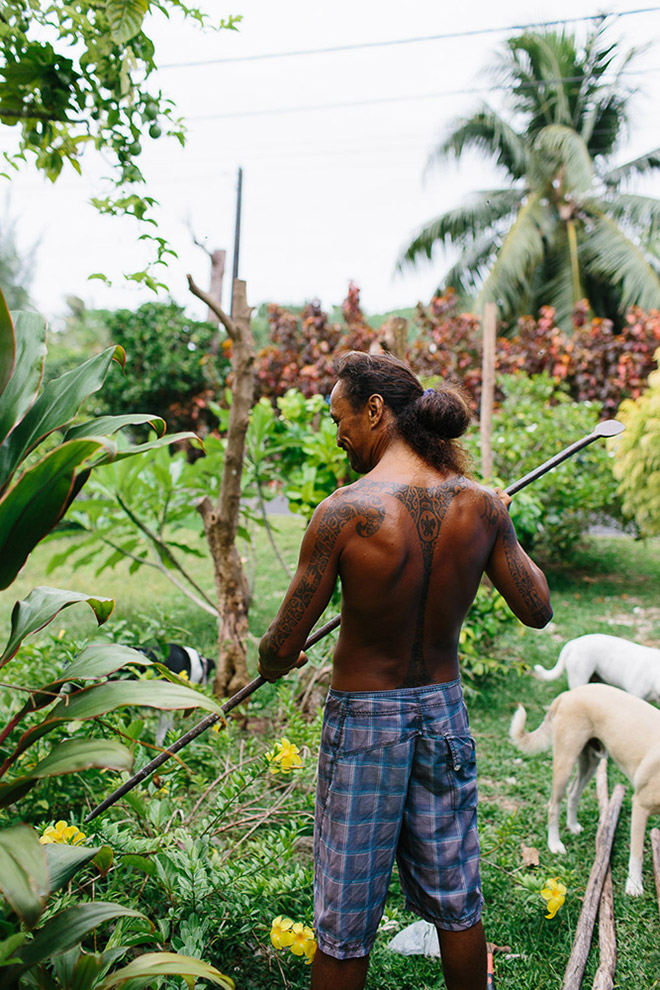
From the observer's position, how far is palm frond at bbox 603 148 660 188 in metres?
16.1

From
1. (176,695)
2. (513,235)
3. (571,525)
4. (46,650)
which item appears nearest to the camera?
(176,695)

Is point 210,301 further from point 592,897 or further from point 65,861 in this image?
point 592,897

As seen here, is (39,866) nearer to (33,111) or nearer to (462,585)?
(462,585)

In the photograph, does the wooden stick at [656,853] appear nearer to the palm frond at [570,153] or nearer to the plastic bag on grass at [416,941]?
the plastic bag on grass at [416,941]

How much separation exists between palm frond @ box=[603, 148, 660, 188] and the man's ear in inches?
686

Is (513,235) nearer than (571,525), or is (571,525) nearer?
(571,525)

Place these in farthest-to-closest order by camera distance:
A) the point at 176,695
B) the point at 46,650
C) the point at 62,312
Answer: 1. the point at 62,312
2. the point at 46,650
3. the point at 176,695

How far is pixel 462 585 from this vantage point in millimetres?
1895

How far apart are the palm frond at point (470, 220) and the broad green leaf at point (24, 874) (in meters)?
17.2

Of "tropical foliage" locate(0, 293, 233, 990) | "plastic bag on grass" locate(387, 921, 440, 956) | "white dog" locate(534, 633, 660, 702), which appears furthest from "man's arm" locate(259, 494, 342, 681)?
"white dog" locate(534, 633, 660, 702)

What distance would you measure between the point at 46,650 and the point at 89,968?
7.16 feet

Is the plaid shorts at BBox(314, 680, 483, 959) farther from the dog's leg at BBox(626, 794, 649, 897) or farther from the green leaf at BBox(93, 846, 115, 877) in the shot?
the dog's leg at BBox(626, 794, 649, 897)

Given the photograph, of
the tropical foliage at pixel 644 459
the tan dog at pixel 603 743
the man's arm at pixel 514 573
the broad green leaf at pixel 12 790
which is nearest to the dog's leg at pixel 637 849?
the tan dog at pixel 603 743

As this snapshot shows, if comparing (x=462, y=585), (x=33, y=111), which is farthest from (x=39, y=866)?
(x=33, y=111)
